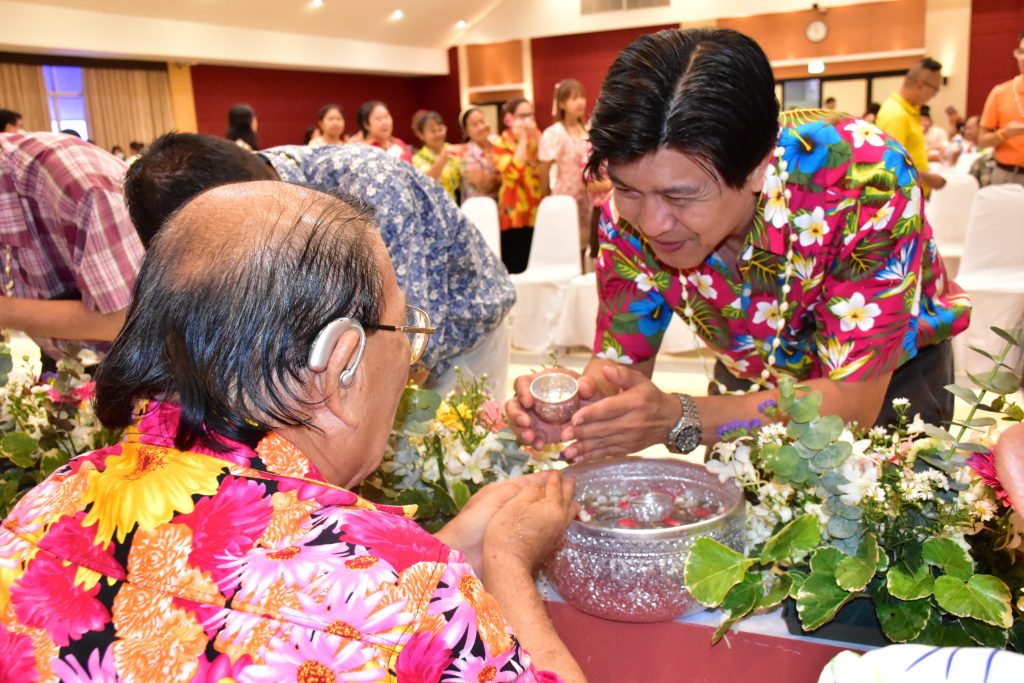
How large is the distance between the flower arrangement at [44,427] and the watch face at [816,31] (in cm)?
1477

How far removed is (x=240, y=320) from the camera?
0.76 meters

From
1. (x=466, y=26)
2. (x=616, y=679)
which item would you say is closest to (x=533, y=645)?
(x=616, y=679)

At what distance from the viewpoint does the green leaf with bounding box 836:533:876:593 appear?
40.1 inches

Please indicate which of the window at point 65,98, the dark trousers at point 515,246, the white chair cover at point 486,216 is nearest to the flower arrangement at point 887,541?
the white chair cover at point 486,216

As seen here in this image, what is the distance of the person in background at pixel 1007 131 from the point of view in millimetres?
5683

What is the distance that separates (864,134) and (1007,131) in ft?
16.0

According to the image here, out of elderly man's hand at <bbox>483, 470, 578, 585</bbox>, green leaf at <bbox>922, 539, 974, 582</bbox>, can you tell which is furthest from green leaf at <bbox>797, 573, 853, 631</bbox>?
elderly man's hand at <bbox>483, 470, 578, 585</bbox>

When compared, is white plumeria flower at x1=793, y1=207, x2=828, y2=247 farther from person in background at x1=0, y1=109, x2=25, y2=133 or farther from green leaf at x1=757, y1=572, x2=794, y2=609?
person in background at x1=0, y1=109, x2=25, y2=133

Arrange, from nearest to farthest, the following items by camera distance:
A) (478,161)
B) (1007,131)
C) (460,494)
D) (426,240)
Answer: (460,494), (426,240), (1007,131), (478,161)

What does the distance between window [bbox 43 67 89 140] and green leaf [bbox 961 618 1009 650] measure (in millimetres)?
12774

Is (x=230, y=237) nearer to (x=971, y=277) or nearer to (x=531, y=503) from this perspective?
(x=531, y=503)

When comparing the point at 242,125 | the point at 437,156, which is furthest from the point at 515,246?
the point at 242,125

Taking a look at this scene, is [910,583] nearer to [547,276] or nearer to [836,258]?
[836,258]

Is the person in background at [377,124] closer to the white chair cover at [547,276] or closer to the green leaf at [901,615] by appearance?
the white chair cover at [547,276]
